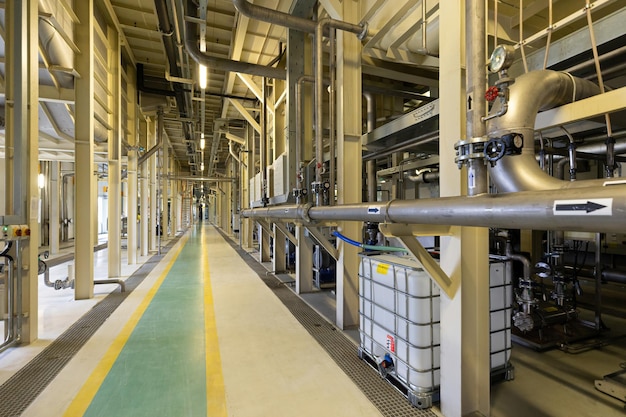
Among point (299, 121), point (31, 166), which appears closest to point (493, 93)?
point (299, 121)

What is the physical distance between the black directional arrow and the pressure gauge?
0.80 metres

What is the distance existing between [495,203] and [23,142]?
14.1 feet

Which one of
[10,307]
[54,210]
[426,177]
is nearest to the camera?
[10,307]

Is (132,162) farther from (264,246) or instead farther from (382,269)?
(382,269)

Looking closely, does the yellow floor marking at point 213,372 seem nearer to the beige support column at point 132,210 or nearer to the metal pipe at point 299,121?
the metal pipe at point 299,121

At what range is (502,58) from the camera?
5.10 ft

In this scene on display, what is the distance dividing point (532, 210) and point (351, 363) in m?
2.28

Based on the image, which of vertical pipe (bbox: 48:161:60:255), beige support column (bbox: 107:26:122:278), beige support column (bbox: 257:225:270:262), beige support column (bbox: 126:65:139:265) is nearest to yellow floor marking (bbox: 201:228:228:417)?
beige support column (bbox: 107:26:122:278)

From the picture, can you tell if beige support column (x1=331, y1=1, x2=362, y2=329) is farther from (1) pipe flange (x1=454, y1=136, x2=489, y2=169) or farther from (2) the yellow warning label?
(1) pipe flange (x1=454, y1=136, x2=489, y2=169)

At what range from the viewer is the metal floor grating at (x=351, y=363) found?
2.26 m

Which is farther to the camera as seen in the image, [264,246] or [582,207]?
Answer: [264,246]

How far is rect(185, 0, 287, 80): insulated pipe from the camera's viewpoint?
4.74 m

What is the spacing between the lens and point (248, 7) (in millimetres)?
3502

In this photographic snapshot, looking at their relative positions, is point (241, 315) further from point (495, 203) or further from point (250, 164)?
point (250, 164)
